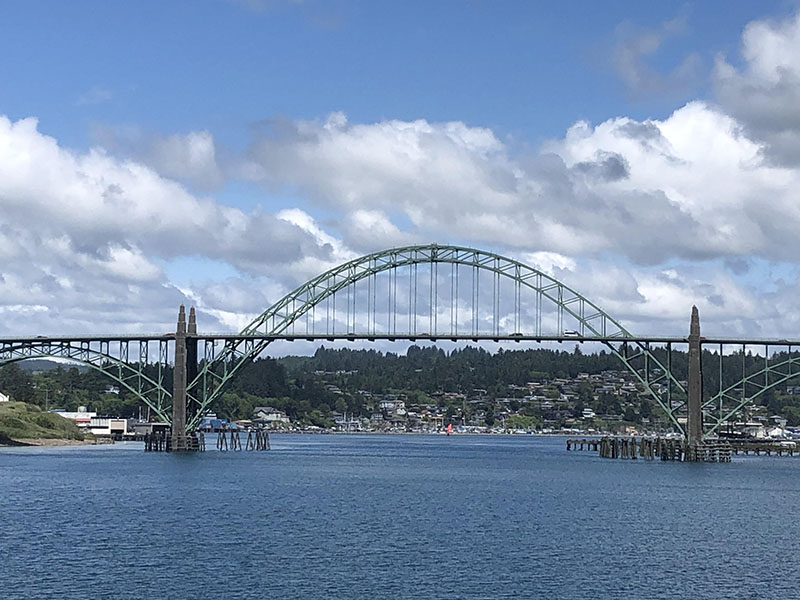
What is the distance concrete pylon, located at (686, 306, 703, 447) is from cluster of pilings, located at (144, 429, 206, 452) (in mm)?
45068

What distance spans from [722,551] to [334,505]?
23.0 metres

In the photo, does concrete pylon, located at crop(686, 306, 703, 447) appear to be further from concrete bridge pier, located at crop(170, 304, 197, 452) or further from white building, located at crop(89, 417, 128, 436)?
white building, located at crop(89, 417, 128, 436)

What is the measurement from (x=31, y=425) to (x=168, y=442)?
128 feet

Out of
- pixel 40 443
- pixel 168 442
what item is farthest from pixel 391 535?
pixel 40 443

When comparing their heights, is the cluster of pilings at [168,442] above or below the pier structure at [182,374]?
below

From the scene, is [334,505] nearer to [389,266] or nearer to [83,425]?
[389,266]

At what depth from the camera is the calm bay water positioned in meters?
41.6

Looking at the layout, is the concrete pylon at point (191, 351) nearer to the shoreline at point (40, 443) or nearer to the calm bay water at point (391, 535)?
the calm bay water at point (391, 535)

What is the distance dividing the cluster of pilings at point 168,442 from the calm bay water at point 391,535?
850 inches

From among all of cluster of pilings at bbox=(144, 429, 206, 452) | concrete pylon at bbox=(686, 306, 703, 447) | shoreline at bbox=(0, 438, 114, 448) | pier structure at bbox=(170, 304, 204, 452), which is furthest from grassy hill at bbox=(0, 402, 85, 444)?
concrete pylon at bbox=(686, 306, 703, 447)

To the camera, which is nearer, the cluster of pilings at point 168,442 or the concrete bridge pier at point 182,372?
the concrete bridge pier at point 182,372

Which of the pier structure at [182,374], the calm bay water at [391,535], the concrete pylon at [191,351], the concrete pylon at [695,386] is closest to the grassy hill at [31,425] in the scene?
the pier structure at [182,374]

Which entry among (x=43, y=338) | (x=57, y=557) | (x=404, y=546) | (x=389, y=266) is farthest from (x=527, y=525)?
(x=43, y=338)

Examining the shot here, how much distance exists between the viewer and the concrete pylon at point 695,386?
108438 mm
